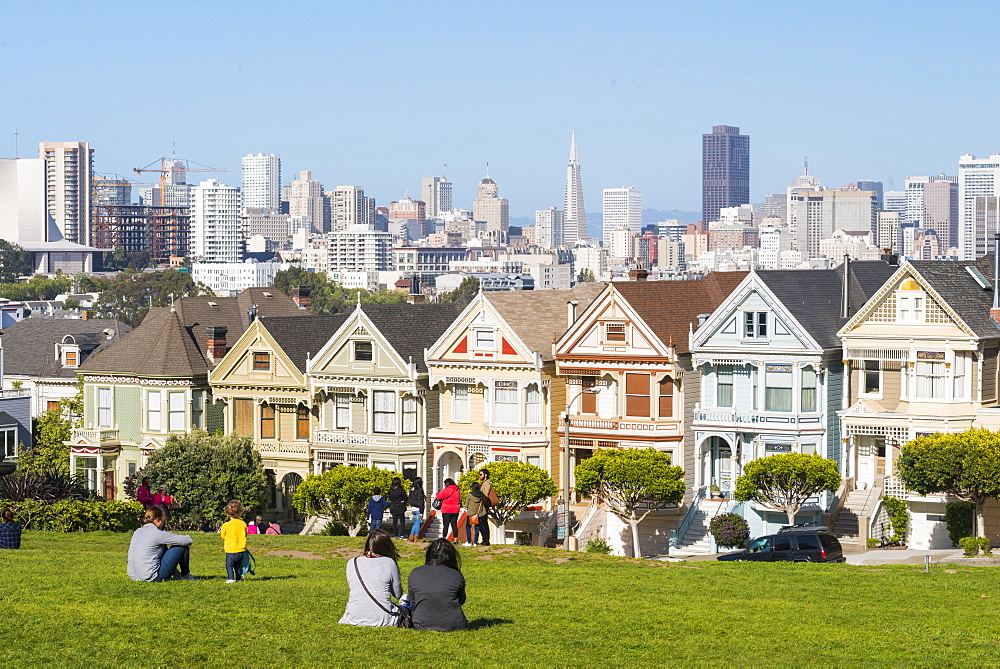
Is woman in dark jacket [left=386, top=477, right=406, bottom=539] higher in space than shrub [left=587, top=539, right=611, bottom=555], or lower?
higher

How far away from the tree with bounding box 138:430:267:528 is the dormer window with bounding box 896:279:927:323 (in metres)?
22.7

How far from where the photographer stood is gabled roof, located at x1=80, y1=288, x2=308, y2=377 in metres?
64.7

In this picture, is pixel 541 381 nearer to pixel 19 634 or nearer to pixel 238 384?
pixel 238 384

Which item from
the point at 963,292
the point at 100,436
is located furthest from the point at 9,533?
the point at 963,292

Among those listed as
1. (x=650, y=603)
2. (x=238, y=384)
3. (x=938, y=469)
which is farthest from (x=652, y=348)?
(x=650, y=603)

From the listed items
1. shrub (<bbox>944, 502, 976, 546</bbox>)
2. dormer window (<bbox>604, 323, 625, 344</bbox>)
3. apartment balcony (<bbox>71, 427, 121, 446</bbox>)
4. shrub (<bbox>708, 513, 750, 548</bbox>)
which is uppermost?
dormer window (<bbox>604, 323, 625, 344</bbox>)

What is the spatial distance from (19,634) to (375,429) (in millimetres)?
35706

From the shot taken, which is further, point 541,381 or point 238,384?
point 238,384

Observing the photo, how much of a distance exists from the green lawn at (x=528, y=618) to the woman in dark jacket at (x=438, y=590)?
255mm

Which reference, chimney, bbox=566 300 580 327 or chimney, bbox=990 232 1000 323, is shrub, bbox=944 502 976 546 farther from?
chimney, bbox=566 300 580 327

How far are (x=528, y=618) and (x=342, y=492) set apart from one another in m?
28.0

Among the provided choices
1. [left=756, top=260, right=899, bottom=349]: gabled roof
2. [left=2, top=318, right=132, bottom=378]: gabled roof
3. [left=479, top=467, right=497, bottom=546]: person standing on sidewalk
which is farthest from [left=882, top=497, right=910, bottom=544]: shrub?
[left=2, top=318, right=132, bottom=378]: gabled roof

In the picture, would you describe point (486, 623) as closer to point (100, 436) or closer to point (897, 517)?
point (897, 517)

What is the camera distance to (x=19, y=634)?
2430 centimetres
